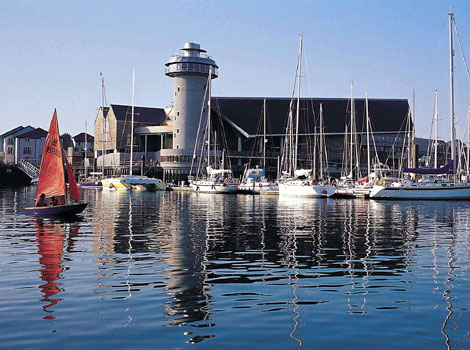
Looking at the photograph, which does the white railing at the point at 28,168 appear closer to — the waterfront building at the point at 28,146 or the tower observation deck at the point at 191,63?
the waterfront building at the point at 28,146

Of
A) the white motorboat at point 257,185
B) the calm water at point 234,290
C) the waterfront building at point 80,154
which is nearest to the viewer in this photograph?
the calm water at point 234,290

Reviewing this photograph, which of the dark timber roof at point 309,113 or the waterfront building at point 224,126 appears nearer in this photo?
the waterfront building at point 224,126

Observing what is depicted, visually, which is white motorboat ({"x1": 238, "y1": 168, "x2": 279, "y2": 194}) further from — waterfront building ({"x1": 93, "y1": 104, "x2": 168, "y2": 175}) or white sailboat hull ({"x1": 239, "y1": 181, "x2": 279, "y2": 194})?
waterfront building ({"x1": 93, "y1": 104, "x2": 168, "y2": 175})

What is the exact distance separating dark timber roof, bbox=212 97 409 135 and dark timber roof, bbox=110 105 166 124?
13.3m

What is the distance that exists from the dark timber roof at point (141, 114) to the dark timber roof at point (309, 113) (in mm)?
13263

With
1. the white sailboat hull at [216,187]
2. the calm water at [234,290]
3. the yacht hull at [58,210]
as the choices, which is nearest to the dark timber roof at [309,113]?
the white sailboat hull at [216,187]

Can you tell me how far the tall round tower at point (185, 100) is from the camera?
10444 cm

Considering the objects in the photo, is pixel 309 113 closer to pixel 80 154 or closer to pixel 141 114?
pixel 141 114

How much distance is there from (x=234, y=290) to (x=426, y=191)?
51707mm

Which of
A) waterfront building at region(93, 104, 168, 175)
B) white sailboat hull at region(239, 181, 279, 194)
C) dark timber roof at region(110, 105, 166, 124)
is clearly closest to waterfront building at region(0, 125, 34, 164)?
waterfront building at region(93, 104, 168, 175)

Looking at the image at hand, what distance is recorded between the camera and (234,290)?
45.8 ft

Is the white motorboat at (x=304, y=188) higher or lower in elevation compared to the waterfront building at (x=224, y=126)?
lower

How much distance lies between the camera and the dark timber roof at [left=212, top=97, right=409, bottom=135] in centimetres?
11162

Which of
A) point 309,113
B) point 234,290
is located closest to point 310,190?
point 234,290
